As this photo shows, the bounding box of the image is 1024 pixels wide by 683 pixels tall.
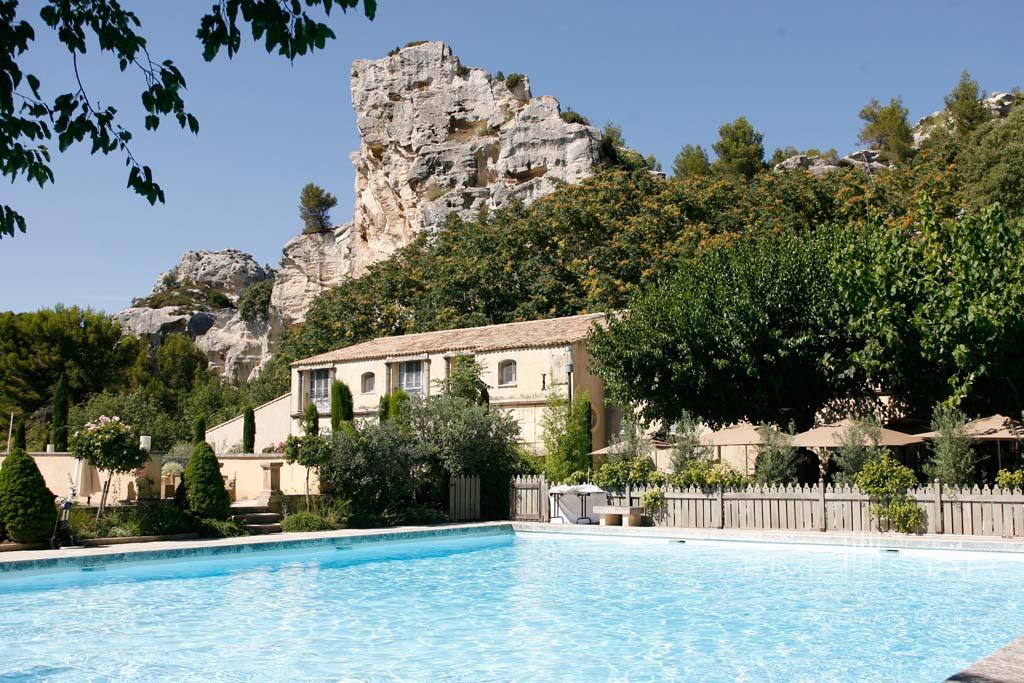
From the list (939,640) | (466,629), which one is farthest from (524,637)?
(939,640)

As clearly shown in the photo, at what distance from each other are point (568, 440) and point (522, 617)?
15381mm

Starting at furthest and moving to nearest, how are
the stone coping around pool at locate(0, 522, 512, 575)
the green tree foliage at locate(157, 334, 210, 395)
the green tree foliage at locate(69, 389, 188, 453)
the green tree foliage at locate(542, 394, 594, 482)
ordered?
the green tree foliage at locate(157, 334, 210, 395), the green tree foliage at locate(69, 389, 188, 453), the green tree foliage at locate(542, 394, 594, 482), the stone coping around pool at locate(0, 522, 512, 575)

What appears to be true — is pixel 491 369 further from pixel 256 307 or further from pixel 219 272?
pixel 219 272

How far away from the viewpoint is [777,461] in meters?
22.9

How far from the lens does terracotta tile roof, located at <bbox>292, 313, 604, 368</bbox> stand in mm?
33406

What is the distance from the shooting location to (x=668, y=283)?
30.4m

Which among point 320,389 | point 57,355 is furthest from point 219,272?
point 320,389

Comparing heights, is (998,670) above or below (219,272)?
below

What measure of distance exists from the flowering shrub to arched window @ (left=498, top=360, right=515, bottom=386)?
52.7ft

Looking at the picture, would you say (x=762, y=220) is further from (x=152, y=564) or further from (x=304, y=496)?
(x=152, y=564)

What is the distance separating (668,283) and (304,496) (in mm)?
13359

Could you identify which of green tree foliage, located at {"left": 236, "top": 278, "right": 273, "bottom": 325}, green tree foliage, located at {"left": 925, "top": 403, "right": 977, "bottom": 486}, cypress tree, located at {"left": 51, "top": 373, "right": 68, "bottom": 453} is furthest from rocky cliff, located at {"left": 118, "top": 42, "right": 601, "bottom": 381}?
green tree foliage, located at {"left": 925, "top": 403, "right": 977, "bottom": 486}

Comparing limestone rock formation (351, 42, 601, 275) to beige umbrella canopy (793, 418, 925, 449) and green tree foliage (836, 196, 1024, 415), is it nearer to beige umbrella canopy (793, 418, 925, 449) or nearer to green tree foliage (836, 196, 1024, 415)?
green tree foliage (836, 196, 1024, 415)

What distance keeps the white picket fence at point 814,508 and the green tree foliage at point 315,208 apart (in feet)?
210
